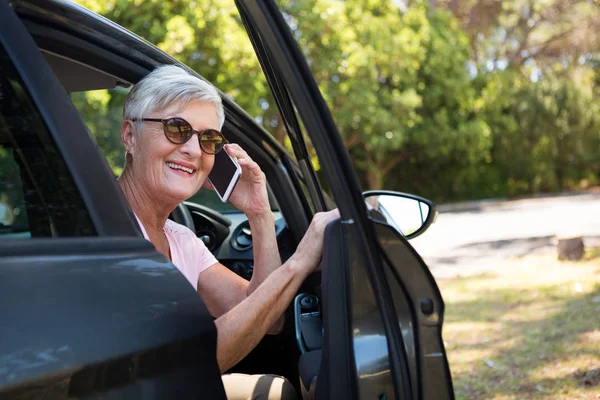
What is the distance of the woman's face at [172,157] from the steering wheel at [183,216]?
95cm

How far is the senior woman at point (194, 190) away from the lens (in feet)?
5.65

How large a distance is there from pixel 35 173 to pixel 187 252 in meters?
1.00

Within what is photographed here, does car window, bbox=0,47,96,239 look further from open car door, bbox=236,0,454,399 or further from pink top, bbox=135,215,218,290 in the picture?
pink top, bbox=135,215,218,290

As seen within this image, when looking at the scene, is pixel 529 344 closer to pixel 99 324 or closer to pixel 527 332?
pixel 527 332

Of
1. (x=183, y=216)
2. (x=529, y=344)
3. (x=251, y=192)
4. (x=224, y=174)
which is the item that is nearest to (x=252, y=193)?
(x=251, y=192)

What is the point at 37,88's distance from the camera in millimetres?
1366

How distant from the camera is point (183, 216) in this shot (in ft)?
10.3

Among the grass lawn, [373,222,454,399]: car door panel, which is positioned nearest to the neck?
[373,222,454,399]: car door panel

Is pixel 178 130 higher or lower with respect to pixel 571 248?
higher

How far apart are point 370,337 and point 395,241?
0.21 m

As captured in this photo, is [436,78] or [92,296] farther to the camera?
[436,78]

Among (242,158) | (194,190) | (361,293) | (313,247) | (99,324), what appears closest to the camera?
(99,324)

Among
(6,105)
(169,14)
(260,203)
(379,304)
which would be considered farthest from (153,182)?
(169,14)

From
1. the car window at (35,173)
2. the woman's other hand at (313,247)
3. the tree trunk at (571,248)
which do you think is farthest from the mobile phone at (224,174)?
the tree trunk at (571,248)
